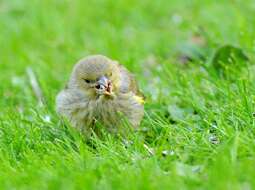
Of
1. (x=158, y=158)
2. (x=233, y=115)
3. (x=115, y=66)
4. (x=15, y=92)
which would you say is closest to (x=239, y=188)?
(x=158, y=158)

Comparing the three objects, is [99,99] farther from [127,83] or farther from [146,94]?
[146,94]

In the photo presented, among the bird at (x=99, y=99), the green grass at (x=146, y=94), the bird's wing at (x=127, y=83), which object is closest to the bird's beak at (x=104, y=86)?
the bird at (x=99, y=99)

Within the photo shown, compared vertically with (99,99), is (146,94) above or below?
below

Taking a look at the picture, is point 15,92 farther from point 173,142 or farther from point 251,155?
point 251,155

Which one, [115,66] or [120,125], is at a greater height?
[115,66]

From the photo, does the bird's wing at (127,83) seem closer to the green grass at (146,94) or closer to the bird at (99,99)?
the bird at (99,99)

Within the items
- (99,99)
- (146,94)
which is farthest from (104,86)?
(146,94)
